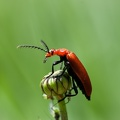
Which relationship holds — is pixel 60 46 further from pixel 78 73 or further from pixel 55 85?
pixel 55 85

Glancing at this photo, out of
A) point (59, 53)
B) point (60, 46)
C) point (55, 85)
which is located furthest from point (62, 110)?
point (60, 46)

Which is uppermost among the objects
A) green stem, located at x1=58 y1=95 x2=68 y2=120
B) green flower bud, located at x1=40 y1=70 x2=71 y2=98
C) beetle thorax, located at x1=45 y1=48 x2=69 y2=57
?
beetle thorax, located at x1=45 y1=48 x2=69 y2=57

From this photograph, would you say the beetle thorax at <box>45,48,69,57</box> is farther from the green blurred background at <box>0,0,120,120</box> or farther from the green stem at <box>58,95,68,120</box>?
the green stem at <box>58,95,68,120</box>

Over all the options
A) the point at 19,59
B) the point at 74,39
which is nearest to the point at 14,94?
the point at 19,59

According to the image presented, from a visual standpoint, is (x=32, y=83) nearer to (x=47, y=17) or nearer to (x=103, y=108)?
(x=103, y=108)

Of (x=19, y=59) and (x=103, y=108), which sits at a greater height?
(x=19, y=59)

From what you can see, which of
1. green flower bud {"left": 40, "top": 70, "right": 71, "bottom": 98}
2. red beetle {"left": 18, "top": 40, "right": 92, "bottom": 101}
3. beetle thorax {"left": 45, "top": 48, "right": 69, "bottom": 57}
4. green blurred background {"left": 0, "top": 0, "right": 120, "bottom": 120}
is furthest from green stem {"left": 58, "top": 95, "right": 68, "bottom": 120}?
beetle thorax {"left": 45, "top": 48, "right": 69, "bottom": 57}

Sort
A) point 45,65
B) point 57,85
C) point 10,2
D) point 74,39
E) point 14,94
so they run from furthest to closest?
point 10,2, point 74,39, point 45,65, point 14,94, point 57,85
